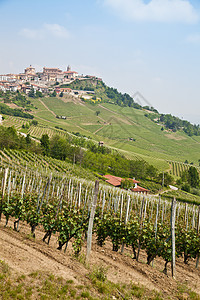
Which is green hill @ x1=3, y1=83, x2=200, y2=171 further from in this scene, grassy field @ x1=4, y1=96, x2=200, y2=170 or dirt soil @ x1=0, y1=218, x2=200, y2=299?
dirt soil @ x1=0, y1=218, x2=200, y2=299

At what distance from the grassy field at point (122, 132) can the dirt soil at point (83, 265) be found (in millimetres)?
64608

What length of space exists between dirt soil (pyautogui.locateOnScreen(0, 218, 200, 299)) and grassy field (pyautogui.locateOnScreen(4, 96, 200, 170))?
212ft

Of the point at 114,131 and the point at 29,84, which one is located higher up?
the point at 29,84

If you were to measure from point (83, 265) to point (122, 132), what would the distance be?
100657 mm

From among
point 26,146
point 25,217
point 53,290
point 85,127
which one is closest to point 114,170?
point 26,146

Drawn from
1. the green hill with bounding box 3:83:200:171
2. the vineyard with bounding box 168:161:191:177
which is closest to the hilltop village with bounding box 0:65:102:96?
the green hill with bounding box 3:83:200:171

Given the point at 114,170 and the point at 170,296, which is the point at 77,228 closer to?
the point at 170,296

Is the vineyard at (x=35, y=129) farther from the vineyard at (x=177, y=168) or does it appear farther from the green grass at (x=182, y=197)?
the green grass at (x=182, y=197)

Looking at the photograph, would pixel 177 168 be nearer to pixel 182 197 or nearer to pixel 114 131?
pixel 114 131

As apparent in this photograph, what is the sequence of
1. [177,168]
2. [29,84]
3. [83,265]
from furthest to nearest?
1. [29,84]
2. [177,168]
3. [83,265]

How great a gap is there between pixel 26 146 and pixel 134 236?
1787 inches

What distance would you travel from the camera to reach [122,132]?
106 m

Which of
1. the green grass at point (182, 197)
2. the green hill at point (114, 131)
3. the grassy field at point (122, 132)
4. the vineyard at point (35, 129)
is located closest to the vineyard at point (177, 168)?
the green hill at point (114, 131)

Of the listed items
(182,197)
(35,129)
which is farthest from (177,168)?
(35,129)
